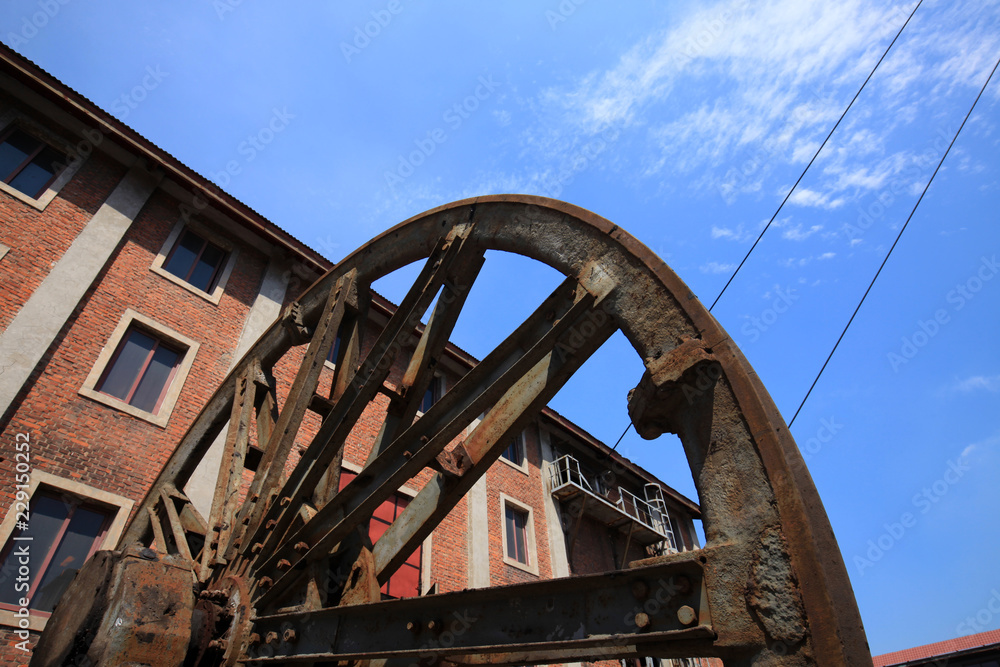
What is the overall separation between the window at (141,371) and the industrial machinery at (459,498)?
3612 millimetres

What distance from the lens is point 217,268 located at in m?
9.91

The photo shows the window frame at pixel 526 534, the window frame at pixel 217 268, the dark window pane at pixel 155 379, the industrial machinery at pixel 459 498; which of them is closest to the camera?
the industrial machinery at pixel 459 498

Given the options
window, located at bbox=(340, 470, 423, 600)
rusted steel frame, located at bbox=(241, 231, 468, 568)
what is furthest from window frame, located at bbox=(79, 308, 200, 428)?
rusted steel frame, located at bbox=(241, 231, 468, 568)

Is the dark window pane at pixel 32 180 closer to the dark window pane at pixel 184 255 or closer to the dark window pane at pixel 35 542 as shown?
the dark window pane at pixel 184 255

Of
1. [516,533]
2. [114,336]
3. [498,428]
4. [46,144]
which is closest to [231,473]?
[498,428]

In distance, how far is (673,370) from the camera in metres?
2.11

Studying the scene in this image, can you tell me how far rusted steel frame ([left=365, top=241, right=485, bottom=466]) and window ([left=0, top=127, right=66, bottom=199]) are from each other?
8.06 meters

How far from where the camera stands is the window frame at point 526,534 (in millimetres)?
11550

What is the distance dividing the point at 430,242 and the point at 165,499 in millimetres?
3923

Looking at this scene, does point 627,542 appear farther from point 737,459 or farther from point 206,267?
point 737,459

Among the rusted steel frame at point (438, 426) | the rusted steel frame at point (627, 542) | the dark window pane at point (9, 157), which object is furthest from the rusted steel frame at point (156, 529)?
the rusted steel frame at point (627, 542)

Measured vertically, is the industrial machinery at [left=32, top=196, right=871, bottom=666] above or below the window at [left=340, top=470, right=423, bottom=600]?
below

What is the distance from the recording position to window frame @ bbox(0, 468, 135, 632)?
19.3 feet

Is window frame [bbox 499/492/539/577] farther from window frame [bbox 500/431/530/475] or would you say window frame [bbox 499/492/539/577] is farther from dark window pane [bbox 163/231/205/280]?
dark window pane [bbox 163/231/205/280]
